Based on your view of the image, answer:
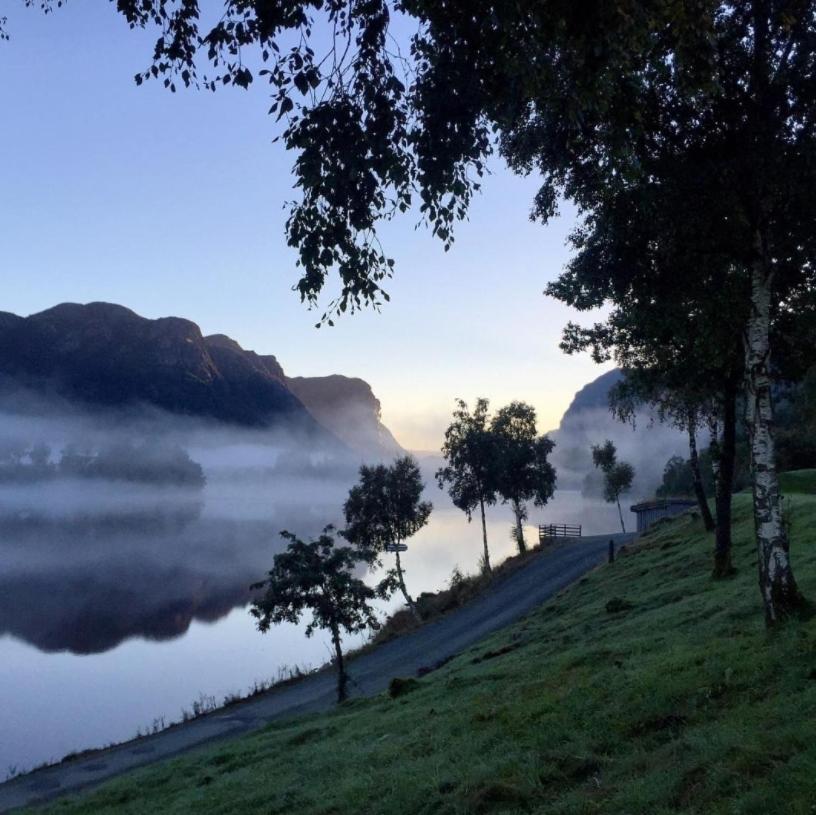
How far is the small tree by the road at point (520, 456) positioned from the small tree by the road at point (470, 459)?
84cm

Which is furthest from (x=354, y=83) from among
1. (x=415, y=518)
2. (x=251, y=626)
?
(x=251, y=626)

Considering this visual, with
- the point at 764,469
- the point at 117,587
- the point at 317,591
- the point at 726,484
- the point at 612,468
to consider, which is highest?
the point at 764,469

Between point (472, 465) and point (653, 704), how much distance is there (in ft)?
179

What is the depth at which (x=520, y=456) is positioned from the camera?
6425cm

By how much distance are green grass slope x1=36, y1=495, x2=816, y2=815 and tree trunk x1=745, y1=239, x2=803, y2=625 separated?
82 centimetres

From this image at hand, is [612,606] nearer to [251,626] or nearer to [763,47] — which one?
[763,47]

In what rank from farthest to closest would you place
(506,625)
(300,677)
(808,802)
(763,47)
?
(300,677) < (506,625) < (763,47) < (808,802)

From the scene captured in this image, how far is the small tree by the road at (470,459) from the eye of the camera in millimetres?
64062

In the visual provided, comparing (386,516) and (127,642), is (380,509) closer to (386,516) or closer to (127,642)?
(386,516)

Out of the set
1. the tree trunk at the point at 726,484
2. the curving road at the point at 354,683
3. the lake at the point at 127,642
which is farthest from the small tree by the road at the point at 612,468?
the tree trunk at the point at 726,484

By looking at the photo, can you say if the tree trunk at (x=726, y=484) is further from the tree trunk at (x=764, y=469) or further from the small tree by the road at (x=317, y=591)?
the small tree by the road at (x=317, y=591)

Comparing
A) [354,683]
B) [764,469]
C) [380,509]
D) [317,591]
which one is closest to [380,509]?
[380,509]

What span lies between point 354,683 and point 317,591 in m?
4.93

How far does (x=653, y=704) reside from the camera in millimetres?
10656
